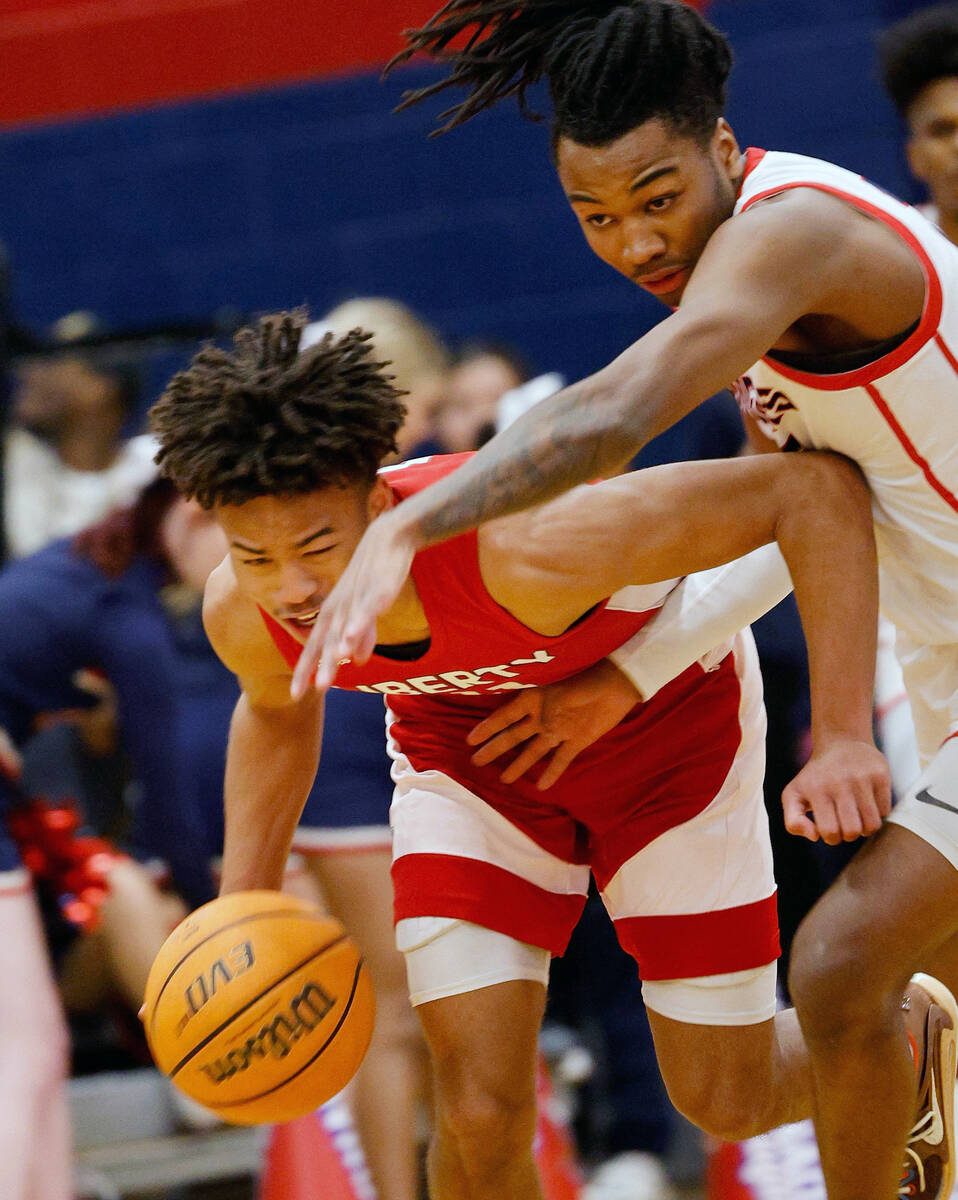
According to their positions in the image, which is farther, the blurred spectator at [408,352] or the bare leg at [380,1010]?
the blurred spectator at [408,352]

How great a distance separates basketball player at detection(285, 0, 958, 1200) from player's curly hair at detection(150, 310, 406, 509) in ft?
0.98

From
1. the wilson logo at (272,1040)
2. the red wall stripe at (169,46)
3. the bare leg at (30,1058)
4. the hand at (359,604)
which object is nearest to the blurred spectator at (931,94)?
the hand at (359,604)

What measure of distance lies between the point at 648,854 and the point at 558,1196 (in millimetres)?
1377

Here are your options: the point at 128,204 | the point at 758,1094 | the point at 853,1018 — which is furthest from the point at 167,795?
the point at 128,204

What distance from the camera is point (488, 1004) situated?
9.57 feet

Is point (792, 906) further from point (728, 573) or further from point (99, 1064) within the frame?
point (99, 1064)

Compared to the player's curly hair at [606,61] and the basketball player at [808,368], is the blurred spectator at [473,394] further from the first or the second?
the basketball player at [808,368]

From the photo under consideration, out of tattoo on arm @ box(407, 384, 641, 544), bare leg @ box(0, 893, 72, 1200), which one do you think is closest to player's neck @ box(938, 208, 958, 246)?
tattoo on arm @ box(407, 384, 641, 544)

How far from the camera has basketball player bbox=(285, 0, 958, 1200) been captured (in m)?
2.51

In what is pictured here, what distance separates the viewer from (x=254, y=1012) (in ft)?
9.25

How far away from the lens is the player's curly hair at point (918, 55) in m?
4.31

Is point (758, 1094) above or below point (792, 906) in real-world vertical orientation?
above

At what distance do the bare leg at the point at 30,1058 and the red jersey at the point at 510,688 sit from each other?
1.17 m

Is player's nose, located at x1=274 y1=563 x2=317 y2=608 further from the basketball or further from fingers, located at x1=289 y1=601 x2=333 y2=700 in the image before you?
the basketball
